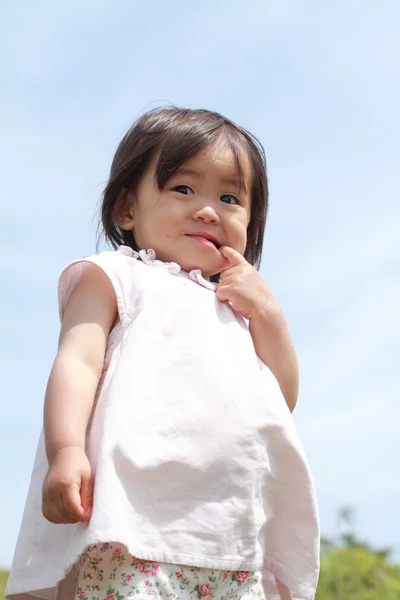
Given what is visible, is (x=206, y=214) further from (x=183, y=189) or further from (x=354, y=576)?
(x=354, y=576)

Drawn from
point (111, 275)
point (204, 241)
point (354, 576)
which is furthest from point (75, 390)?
point (354, 576)

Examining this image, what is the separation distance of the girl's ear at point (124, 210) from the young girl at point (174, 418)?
0.15 ft

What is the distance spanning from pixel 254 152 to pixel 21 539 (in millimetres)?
1225

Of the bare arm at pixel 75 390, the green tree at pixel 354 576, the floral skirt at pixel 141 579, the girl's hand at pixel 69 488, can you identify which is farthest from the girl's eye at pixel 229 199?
the green tree at pixel 354 576

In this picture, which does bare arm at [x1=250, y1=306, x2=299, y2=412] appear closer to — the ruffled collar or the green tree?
the ruffled collar

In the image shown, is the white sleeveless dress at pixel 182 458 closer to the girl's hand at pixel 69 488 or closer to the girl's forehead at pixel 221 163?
the girl's hand at pixel 69 488

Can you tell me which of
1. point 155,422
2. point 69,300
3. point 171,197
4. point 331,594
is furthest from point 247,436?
point 331,594

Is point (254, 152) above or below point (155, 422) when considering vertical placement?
above

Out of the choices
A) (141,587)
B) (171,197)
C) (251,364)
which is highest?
(171,197)

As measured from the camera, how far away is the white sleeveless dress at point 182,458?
186 cm

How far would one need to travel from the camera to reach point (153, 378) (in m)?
1.99

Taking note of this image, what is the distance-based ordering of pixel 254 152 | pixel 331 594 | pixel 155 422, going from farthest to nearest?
pixel 331 594 → pixel 254 152 → pixel 155 422

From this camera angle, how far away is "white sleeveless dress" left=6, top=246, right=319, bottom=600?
1.86 m

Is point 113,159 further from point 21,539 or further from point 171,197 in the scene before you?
point 21,539
